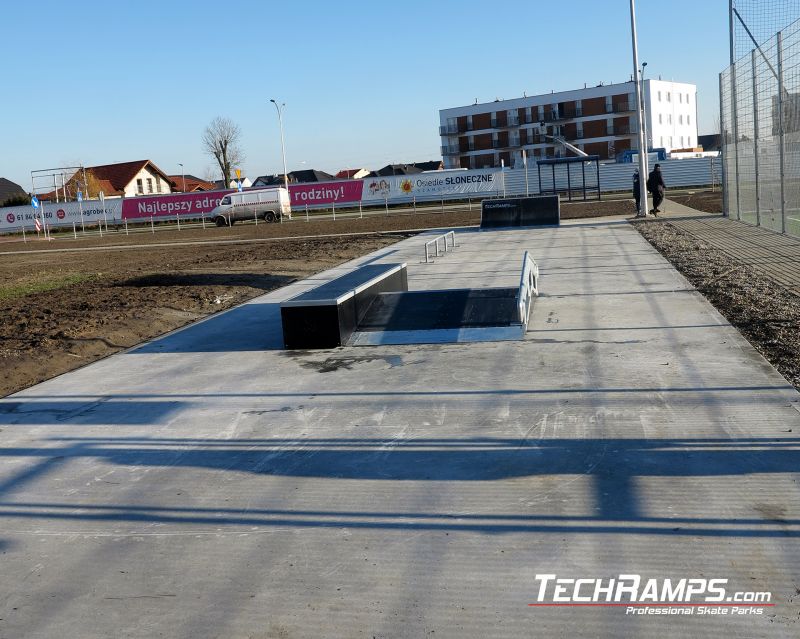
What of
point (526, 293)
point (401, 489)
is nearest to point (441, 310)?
point (526, 293)

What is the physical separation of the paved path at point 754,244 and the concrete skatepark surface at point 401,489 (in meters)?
5.07

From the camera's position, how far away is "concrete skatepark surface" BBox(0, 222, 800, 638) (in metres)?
3.97

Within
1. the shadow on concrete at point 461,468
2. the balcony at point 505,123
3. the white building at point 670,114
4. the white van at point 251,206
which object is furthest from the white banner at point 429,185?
the shadow on concrete at point 461,468

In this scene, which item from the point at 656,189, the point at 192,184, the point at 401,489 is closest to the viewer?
the point at 401,489

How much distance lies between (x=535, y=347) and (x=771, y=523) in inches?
199

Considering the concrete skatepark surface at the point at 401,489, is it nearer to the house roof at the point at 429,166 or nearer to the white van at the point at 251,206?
the white van at the point at 251,206

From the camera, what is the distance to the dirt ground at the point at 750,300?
848 centimetres

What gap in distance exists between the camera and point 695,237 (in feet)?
70.5

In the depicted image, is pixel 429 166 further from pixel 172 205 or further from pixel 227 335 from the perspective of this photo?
pixel 227 335

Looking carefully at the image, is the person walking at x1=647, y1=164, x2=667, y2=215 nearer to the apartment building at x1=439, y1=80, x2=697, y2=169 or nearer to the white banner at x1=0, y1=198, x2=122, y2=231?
the white banner at x1=0, y1=198, x2=122, y2=231

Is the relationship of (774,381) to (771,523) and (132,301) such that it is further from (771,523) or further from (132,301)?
(132,301)

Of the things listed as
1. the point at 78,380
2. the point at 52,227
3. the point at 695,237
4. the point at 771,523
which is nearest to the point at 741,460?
the point at 771,523

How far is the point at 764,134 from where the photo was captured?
21016 millimetres

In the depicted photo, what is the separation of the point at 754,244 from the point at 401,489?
1584 cm
